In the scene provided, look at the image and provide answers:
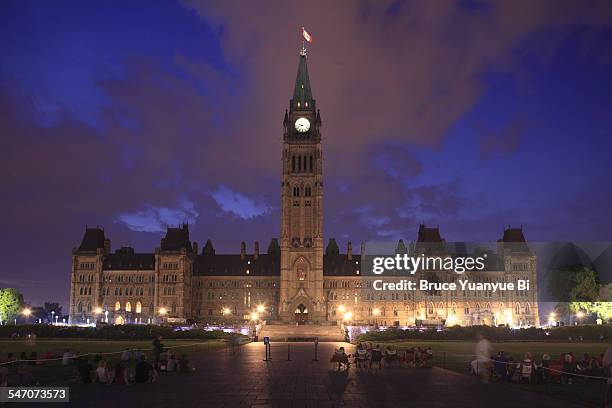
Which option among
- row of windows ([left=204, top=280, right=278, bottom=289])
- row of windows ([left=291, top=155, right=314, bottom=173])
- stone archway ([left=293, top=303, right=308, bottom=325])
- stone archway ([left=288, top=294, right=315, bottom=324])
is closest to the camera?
stone archway ([left=288, top=294, right=315, bottom=324])

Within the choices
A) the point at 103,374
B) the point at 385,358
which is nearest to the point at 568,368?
the point at 385,358

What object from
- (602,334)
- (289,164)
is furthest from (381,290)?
(602,334)

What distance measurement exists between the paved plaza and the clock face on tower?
354 feet

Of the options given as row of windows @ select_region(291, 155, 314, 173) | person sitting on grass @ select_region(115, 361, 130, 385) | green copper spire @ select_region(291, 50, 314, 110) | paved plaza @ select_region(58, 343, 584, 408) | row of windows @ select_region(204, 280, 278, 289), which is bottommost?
paved plaza @ select_region(58, 343, 584, 408)

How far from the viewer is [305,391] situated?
89.1ft

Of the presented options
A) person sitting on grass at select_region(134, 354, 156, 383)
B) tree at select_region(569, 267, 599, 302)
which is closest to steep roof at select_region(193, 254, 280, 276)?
tree at select_region(569, 267, 599, 302)

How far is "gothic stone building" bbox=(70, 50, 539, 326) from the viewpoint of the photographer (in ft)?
455

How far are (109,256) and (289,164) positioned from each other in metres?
Answer: 46.7

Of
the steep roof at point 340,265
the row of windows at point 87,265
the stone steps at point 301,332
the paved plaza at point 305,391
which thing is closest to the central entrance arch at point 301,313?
the steep roof at point 340,265

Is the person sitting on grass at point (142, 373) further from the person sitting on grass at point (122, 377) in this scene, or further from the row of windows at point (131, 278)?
the row of windows at point (131, 278)

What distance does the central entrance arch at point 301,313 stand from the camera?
136750mm

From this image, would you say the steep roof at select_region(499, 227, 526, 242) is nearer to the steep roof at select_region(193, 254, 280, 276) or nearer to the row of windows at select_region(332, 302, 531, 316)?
the row of windows at select_region(332, 302, 531, 316)

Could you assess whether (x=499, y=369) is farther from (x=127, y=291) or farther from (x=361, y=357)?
(x=127, y=291)

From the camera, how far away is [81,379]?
30500 millimetres
